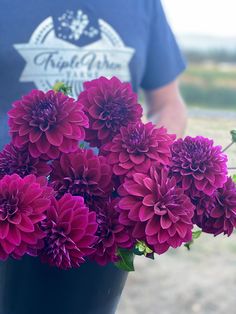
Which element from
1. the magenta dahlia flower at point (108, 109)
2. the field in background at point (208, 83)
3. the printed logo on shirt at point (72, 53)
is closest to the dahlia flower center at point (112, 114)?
the magenta dahlia flower at point (108, 109)

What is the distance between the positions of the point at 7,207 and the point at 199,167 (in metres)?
0.25

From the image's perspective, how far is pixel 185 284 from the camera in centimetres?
317

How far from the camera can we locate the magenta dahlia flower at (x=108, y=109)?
905mm

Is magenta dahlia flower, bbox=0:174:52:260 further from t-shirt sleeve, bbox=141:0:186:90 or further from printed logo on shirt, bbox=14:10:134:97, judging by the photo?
t-shirt sleeve, bbox=141:0:186:90

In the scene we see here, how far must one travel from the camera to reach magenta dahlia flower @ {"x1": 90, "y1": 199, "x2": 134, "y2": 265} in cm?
84

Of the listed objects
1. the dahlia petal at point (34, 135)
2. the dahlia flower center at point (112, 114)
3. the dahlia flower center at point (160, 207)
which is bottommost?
the dahlia flower center at point (160, 207)

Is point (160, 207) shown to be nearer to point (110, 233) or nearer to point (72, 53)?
point (110, 233)

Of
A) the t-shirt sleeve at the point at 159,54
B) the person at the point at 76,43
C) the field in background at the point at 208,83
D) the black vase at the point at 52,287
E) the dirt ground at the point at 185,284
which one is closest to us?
the black vase at the point at 52,287

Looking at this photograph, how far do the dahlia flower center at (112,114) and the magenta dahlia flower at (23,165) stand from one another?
108 mm

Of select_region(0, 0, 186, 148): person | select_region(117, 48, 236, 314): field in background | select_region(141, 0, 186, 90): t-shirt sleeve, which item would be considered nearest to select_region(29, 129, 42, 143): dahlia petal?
select_region(0, 0, 186, 148): person

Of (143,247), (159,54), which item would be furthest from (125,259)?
(159,54)

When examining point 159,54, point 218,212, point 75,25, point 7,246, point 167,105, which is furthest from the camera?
point 167,105

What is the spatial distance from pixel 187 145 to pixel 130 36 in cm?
85

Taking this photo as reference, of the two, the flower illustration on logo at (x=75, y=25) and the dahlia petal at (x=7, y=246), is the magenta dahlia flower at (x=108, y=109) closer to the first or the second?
the dahlia petal at (x=7, y=246)
